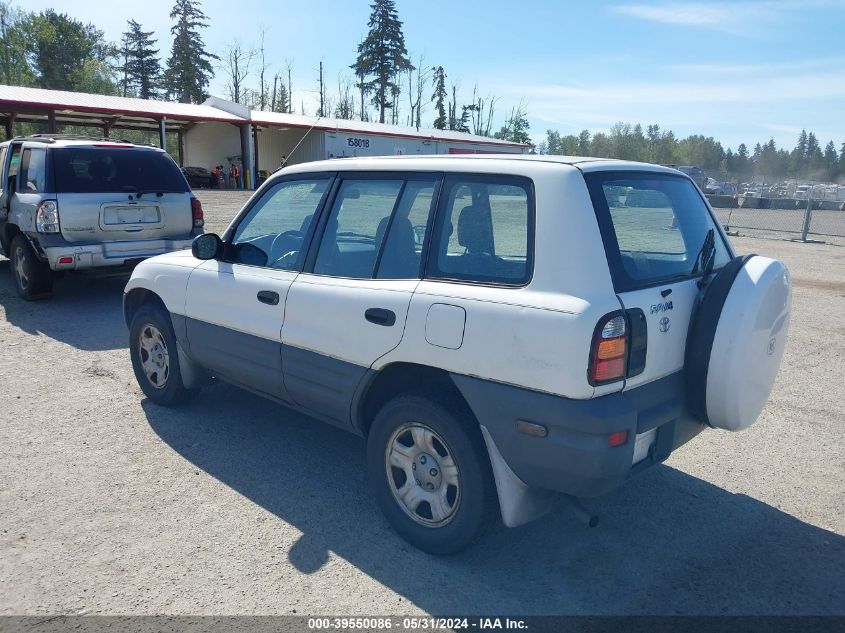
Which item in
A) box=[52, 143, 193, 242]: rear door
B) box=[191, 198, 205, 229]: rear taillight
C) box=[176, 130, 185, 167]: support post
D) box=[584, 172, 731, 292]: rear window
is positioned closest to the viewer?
box=[584, 172, 731, 292]: rear window

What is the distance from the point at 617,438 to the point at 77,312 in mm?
7527

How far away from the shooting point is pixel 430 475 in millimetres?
3174

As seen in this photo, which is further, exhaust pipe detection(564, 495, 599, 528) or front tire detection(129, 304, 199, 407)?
front tire detection(129, 304, 199, 407)

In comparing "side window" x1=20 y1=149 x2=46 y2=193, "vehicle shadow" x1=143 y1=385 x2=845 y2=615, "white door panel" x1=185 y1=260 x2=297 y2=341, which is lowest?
"vehicle shadow" x1=143 y1=385 x2=845 y2=615

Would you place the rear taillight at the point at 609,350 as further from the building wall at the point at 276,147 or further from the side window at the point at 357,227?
the building wall at the point at 276,147

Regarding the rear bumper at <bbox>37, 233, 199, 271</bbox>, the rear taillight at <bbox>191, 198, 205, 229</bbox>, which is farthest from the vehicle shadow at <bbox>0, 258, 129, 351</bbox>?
the rear taillight at <bbox>191, 198, 205, 229</bbox>

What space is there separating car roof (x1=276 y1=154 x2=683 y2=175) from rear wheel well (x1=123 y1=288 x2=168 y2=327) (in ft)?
6.26

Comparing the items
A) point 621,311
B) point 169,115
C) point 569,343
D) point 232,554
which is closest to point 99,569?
point 232,554

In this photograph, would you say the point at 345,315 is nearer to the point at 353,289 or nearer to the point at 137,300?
the point at 353,289

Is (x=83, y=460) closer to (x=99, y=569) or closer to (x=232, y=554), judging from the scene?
(x=99, y=569)

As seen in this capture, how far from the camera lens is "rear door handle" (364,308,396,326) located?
3.16m

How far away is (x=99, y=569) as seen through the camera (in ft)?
9.97

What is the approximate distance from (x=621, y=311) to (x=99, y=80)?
80591 mm

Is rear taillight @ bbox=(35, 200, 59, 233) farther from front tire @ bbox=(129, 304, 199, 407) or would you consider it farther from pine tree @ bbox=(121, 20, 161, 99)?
pine tree @ bbox=(121, 20, 161, 99)
